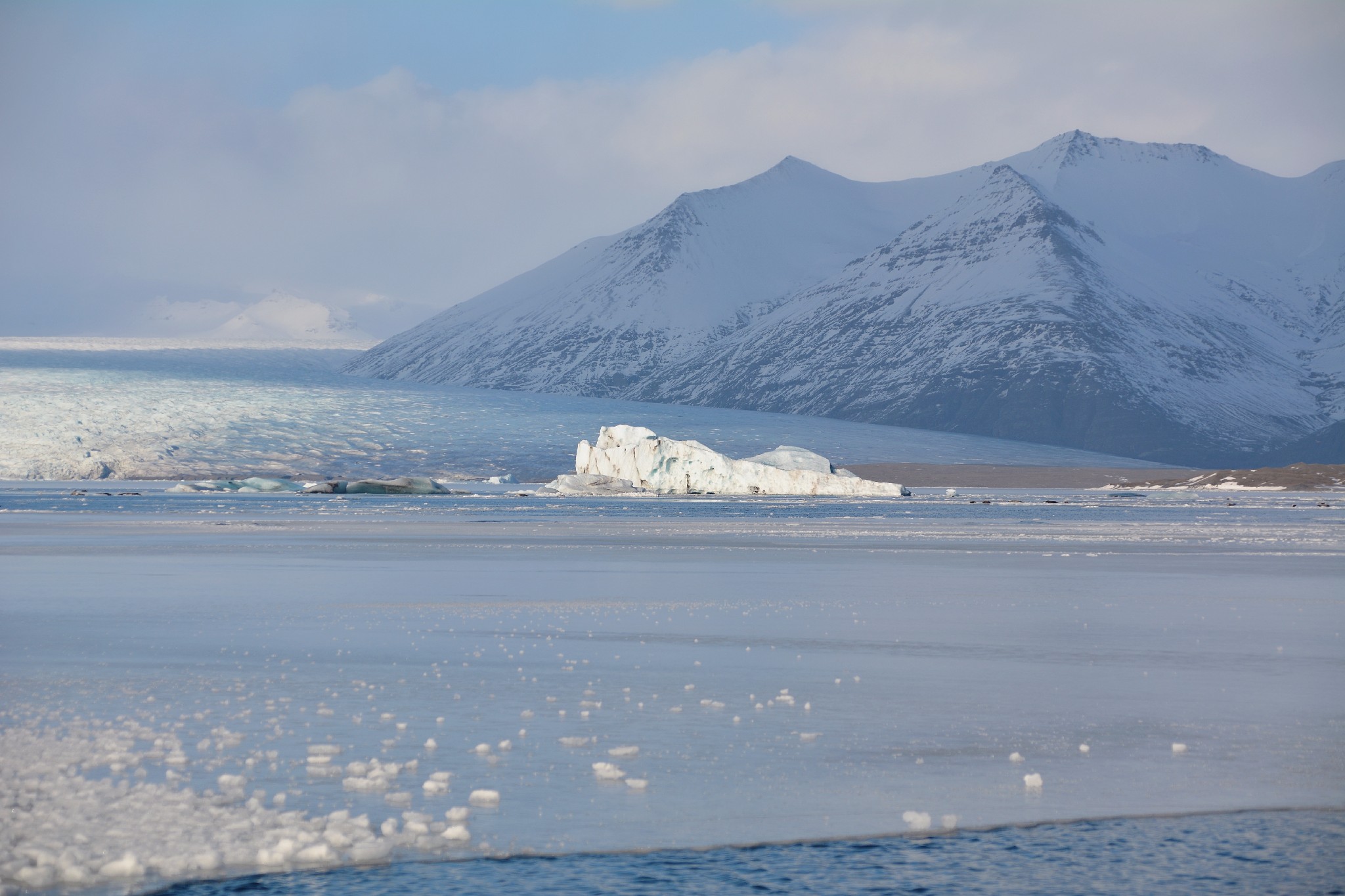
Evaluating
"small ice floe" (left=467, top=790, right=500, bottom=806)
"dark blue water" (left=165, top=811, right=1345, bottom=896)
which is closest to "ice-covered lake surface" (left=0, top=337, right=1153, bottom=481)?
"small ice floe" (left=467, top=790, right=500, bottom=806)

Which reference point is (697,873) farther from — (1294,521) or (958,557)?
(1294,521)

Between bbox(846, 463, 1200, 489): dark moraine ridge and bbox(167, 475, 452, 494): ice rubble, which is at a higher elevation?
bbox(846, 463, 1200, 489): dark moraine ridge

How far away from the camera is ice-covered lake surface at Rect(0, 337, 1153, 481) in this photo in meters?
109

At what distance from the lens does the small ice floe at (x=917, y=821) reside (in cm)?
709

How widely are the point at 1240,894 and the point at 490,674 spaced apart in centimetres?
700

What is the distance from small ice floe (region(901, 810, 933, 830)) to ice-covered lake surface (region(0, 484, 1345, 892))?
0.7 inches

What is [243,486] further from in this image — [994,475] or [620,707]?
[620,707]

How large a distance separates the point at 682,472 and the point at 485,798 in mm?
71400

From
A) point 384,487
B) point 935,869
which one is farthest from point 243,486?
point 935,869

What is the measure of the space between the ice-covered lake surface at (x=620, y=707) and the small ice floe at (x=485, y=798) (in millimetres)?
51

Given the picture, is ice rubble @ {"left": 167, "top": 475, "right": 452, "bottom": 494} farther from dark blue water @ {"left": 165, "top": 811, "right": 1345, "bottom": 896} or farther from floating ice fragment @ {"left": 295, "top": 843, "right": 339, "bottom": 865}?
dark blue water @ {"left": 165, "top": 811, "right": 1345, "bottom": 896}

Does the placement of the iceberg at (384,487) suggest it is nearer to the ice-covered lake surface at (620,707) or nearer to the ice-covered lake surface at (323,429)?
the ice-covered lake surface at (323,429)

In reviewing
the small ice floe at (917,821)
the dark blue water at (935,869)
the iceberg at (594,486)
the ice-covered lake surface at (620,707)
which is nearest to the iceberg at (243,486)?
the iceberg at (594,486)

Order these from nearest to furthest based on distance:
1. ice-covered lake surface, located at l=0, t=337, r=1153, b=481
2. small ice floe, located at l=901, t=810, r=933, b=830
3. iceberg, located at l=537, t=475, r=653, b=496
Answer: small ice floe, located at l=901, t=810, r=933, b=830
iceberg, located at l=537, t=475, r=653, b=496
ice-covered lake surface, located at l=0, t=337, r=1153, b=481
